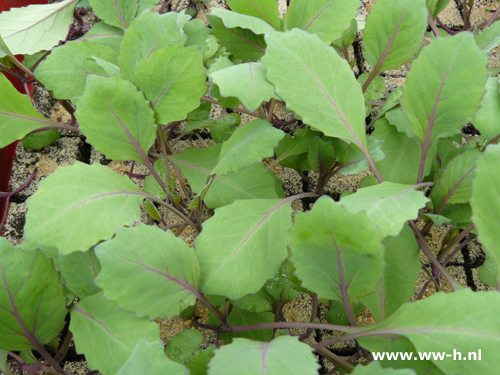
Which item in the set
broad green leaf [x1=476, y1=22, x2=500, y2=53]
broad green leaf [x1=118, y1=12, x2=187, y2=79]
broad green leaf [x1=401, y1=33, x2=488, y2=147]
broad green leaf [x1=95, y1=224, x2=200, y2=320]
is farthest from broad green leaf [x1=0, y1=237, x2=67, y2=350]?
broad green leaf [x1=476, y1=22, x2=500, y2=53]

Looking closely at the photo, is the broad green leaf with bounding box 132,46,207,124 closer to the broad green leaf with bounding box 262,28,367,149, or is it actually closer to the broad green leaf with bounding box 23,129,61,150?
the broad green leaf with bounding box 262,28,367,149

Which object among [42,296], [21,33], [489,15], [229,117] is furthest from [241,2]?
[489,15]

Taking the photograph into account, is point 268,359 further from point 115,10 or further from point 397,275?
point 115,10

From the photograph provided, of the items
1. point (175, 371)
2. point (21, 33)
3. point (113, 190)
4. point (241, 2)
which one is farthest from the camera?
point (21, 33)

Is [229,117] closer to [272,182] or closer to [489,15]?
[272,182]

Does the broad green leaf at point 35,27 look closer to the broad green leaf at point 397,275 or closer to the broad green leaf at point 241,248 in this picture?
the broad green leaf at point 241,248

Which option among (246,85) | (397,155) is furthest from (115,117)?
(397,155)
